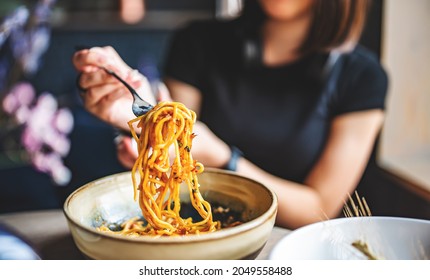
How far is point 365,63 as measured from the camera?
887 mm

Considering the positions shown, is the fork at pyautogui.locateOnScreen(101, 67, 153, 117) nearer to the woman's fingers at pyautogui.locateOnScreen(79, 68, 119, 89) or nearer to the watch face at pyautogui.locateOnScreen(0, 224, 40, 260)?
the woman's fingers at pyautogui.locateOnScreen(79, 68, 119, 89)

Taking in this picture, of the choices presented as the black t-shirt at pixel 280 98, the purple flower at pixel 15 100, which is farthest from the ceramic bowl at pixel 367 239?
the purple flower at pixel 15 100

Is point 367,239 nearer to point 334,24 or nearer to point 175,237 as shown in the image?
point 175,237

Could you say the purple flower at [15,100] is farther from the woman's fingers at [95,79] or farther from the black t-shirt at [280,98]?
the woman's fingers at [95,79]

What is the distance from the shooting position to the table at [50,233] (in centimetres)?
49

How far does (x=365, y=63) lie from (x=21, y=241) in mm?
680

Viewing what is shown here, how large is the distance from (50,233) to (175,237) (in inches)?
10.4

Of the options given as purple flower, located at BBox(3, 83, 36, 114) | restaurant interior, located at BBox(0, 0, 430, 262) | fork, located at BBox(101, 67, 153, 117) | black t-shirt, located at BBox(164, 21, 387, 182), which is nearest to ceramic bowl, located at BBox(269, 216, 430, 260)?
restaurant interior, located at BBox(0, 0, 430, 262)

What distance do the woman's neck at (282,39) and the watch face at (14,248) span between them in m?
0.60

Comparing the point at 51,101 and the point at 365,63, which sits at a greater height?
the point at 365,63

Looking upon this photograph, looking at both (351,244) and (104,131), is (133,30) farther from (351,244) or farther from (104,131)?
(351,244)

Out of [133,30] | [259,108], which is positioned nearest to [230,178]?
[259,108]

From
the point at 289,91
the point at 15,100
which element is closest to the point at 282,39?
the point at 289,91

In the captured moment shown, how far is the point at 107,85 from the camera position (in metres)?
0.57
